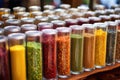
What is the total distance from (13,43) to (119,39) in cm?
73

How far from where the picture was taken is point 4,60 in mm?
1123

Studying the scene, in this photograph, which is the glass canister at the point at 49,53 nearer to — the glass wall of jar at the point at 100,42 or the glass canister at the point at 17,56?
the glass canister at the point at 17,56

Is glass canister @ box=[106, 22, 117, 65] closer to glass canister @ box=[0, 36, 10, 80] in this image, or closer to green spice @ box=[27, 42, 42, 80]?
green spice @ box=[27, 42, 42, 80]

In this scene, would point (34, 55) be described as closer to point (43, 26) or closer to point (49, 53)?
point (49, 53)

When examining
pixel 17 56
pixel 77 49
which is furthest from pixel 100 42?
pixel 17 56

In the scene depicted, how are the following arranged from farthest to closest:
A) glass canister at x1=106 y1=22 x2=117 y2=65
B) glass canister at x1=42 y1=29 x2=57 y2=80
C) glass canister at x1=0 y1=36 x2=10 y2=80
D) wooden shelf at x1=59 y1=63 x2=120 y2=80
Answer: glass canister at x1=106 y1=22 x2=117 y2=65, wooden shelf at x1=59 y1=63 x2=120 y2=80, glass canister at x1=42 y1=29 x2=57 y2=80, glass canister at x1=0 y1=36 x2=10 y2=80

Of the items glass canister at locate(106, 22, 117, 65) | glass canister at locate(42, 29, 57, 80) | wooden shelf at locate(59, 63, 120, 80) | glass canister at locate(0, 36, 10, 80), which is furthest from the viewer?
glass canister at locate(106, 22, 117, 65)

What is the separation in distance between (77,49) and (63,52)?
3.7 inches

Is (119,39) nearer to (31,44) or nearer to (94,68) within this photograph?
(94,68)

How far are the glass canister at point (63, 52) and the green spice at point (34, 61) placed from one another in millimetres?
139

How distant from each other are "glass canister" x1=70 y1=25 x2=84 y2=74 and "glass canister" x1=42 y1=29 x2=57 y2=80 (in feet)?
0.44

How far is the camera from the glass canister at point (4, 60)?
111 centimetres

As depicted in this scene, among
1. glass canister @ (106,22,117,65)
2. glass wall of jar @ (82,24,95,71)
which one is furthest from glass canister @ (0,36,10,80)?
glass canister @ (106,22,117,65)

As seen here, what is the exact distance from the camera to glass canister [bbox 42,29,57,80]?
1237 mm
